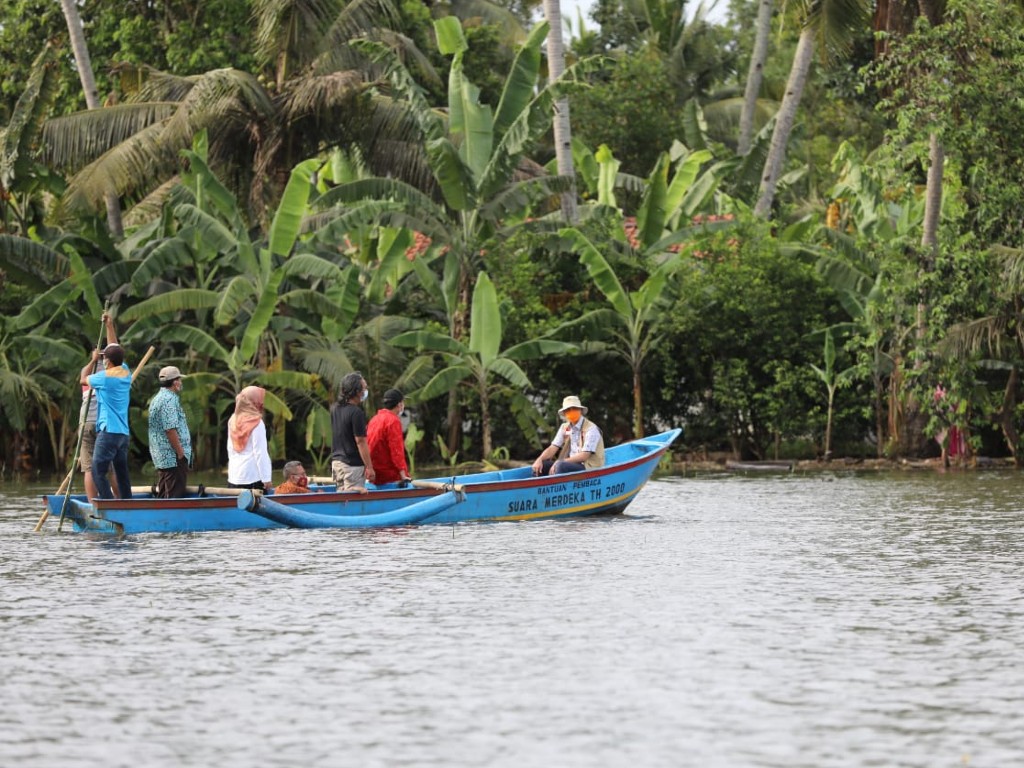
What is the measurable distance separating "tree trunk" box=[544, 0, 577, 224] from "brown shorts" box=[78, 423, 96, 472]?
49.1ft

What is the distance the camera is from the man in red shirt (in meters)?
19.3

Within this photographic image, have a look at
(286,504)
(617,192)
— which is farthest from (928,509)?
(617,192)

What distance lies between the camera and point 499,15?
51.3m

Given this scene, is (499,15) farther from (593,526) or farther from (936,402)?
(593,526)

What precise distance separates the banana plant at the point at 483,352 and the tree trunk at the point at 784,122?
6.81m

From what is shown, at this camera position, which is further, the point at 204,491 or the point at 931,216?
the point at 931,216

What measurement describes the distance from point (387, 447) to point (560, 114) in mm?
14957

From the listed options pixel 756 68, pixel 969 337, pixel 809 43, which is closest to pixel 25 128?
pixel 809 43

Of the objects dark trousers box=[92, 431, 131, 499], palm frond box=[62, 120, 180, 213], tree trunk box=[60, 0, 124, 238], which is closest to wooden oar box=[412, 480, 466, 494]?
dark trousers box=[92, 431, 131, 499]

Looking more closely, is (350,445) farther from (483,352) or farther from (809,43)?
(809,43)

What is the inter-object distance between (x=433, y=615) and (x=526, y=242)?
21786 mm

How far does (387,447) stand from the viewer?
19562 mm

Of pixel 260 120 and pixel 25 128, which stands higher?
pixel 260 120

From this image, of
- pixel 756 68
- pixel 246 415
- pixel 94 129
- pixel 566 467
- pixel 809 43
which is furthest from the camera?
pixel 756 68
